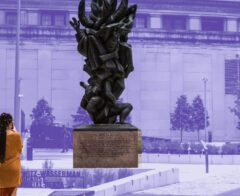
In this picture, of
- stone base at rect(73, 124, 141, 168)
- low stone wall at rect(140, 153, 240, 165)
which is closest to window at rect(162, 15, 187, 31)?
low stone wall at rect(140, 153, 240, 165)

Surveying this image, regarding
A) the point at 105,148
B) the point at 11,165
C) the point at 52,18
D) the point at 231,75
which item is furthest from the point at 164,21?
the point at 11,165

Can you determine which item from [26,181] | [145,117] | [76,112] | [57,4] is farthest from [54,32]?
[26,181]

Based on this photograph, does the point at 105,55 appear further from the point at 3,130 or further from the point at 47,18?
the point at 47,18

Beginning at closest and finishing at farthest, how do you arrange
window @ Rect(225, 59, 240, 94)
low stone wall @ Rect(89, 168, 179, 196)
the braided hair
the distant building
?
the braided hair
low stone wall @ Rect(89, 168, 179, 196)
the distant building
window @ Rect(225, 59, 240, 94)

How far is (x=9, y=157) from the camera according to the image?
8078 mm

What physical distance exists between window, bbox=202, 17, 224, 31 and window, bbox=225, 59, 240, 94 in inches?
231

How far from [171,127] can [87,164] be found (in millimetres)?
58306

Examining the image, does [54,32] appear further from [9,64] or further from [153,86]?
[153,86]

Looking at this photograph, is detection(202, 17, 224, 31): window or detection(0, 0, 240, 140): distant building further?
detection(202, 17, 224, 31): window

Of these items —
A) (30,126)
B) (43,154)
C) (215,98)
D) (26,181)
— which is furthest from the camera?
(215,98)

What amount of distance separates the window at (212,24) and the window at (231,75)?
5.86 metres

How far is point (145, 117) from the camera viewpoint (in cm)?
7319

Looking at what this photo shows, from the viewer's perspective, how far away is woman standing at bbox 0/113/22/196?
7977mm

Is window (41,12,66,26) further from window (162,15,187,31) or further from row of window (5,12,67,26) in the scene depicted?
window (162,15,187,31)
